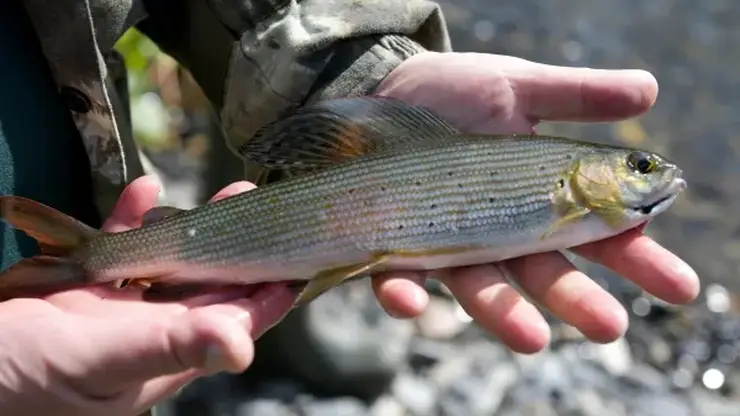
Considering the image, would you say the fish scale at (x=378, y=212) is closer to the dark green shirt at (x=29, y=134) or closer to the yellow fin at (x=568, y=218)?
the yellow fin at (x=568, y=218)

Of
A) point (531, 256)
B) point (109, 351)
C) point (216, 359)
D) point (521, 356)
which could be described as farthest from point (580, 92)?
point (521, 356)

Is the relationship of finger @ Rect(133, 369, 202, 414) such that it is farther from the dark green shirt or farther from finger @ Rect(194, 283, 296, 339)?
the dark green shirt

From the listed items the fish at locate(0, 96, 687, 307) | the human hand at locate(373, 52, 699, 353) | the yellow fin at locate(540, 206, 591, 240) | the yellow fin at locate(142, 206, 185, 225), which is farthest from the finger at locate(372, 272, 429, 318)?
the yellow fin at locate(142, 206, 185, 225)

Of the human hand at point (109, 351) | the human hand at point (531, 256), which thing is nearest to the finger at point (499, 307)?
the human hand at point (531, 256)

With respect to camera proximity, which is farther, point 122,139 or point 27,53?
point 122,139

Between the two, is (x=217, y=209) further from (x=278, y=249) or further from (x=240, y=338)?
(x=240, y=338)

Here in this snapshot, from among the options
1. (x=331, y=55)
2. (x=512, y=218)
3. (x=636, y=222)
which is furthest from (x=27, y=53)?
(x=636, y=222)
